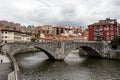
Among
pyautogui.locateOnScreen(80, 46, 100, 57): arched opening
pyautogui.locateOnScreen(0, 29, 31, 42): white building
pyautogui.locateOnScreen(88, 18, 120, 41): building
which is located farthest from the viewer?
pyautogui.locateOnScreen(88, 18, 120, 41): building

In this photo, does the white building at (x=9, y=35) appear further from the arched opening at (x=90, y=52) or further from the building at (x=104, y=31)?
the building at (x=104, y=31)

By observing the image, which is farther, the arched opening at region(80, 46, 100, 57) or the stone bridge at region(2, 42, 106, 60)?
the arched opening at region(80, 46, 100, 57)

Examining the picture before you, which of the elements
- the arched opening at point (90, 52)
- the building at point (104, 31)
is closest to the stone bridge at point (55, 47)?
the arched opening at point (90, 52)

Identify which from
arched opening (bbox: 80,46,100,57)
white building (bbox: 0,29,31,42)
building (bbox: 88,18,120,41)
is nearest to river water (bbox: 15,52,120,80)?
arched opening (bbox: 80,46,100,57)

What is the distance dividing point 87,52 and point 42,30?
85.6m

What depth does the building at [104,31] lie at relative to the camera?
2972 inches

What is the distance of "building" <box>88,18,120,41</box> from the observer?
75500 mm

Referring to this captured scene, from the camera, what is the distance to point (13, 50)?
43.2m

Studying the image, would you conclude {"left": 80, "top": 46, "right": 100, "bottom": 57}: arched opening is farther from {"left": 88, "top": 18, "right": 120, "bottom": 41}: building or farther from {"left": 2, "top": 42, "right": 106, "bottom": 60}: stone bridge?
{"left": 88, "top": 18, "right": 120, "bottom": 41}: building

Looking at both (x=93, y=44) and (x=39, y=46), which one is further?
(x=93, y=44)

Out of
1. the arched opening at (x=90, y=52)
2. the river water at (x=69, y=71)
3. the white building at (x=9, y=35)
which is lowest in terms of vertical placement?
the river water at (x=69, y=71)

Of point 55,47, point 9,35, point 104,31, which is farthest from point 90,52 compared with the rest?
point 9,35

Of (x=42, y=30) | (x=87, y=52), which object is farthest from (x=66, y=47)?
(x=42, y=30)

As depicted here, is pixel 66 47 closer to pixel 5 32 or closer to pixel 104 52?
pixel 104 52
